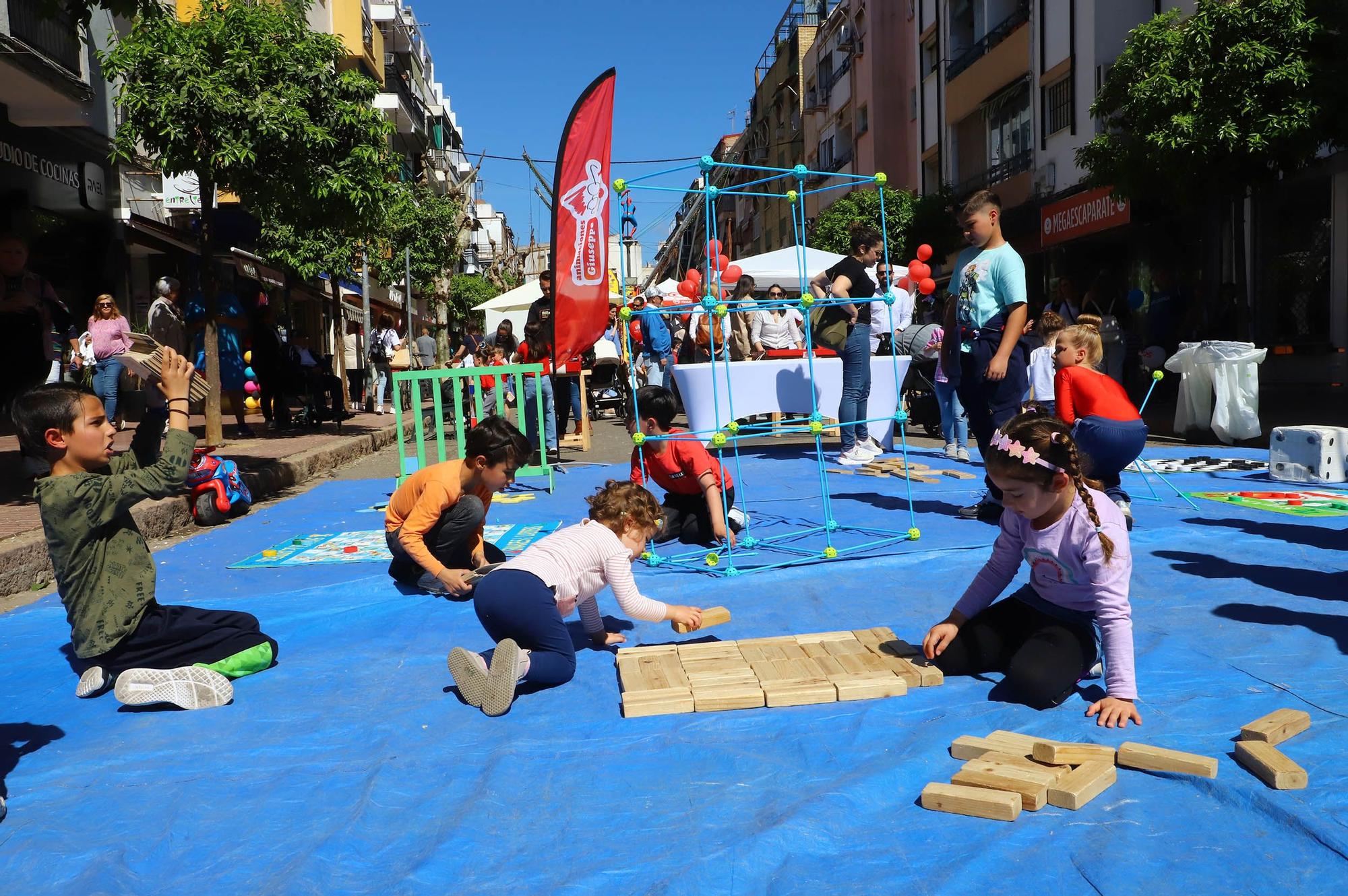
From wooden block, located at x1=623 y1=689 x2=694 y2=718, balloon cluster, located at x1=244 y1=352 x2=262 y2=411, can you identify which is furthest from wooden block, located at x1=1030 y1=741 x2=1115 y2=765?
balloon cluster, located at x1=244 y1=352 x2=262 y2=411

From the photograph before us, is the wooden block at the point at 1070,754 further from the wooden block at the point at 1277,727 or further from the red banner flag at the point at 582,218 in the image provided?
the red banner flag at the point at 582,218

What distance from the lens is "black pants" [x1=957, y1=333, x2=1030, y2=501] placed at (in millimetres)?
6238

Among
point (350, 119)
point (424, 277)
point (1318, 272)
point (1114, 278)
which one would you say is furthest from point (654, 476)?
point (424, 277)

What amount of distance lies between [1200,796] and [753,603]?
8.17 ft

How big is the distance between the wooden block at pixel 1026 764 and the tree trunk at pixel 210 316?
10.9 meters

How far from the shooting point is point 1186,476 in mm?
8234

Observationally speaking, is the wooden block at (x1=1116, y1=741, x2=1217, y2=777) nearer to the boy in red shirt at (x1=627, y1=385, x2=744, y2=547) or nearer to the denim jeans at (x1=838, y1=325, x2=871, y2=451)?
the boy in red shirt at (x1=627, y1=385, x2=744, y2=547)

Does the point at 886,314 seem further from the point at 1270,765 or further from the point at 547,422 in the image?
the point at 1270,765

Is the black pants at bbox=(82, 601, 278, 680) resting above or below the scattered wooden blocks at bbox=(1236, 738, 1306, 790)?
above

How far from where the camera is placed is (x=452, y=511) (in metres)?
5.29

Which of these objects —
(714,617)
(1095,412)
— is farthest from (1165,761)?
(1095,412)

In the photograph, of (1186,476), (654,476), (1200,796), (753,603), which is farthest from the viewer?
(1186,476)

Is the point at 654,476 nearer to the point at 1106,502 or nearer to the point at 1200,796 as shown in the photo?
the point at 1106,502

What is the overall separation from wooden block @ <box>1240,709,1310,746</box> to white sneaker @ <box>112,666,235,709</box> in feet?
10.4
